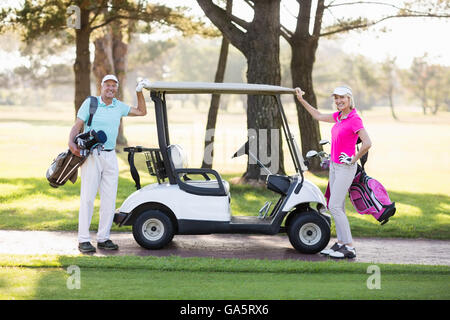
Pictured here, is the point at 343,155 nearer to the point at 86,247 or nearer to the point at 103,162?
the point at 103,162

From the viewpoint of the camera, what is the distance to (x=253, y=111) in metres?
11.8

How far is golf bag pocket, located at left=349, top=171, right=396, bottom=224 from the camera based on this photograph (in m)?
6.81

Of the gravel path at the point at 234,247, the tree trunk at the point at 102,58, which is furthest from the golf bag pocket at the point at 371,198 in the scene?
the tree trunk at the point at 102,58

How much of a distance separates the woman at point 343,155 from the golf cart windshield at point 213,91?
0.26 metres

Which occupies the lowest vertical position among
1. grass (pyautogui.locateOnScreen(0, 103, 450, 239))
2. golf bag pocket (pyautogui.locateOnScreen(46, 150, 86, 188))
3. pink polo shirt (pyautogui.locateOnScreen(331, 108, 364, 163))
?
grass (pyautogui.locateOnScreen(0, 103, 450, 239))

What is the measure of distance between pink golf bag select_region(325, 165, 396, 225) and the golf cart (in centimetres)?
36

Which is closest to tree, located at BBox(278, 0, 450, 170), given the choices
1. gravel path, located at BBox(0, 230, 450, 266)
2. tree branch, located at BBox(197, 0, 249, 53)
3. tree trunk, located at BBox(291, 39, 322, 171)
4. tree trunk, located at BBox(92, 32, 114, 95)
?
tree trunk, located at BBox(291, 39, 322, 171)

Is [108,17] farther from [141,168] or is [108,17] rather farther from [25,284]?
[25,284]

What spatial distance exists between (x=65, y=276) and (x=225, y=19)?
758cm

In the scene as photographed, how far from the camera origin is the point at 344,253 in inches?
273

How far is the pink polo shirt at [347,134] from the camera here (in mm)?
6656

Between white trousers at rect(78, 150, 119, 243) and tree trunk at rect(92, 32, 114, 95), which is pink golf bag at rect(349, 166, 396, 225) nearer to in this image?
white trousers at rect(78, 150, 119, 243)

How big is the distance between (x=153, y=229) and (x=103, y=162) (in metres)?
0.85
